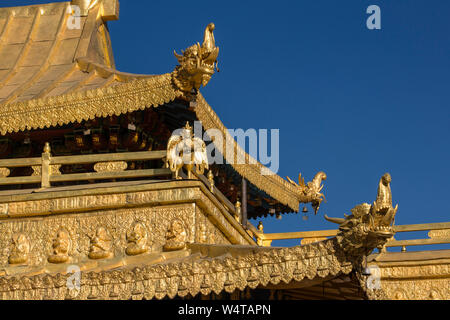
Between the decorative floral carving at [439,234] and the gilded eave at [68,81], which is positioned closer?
the gilded eave at [68,81]

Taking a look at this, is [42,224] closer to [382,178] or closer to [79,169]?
[79,169]

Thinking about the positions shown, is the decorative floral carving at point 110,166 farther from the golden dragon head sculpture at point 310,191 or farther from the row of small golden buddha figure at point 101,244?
the golden dragon head sculpture at point 310,191

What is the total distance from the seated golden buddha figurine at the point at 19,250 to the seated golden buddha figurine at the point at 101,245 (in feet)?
3.05

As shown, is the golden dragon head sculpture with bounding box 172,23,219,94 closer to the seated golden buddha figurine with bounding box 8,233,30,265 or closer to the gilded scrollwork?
the gilded scrollwork

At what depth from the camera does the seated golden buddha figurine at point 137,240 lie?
40.2ft

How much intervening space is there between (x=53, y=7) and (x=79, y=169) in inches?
185

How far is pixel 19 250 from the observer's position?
1267cm

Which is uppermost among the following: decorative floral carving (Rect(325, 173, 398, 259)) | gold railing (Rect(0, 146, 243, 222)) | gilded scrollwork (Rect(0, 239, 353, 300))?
gold railing (Rect(0, 146, 243, 222))

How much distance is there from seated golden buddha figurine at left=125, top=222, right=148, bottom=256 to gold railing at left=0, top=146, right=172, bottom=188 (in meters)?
0.76

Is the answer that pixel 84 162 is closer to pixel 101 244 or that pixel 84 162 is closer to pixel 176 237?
pixel 101 244

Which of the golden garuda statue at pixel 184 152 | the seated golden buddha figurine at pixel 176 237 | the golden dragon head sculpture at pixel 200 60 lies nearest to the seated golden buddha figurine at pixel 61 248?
the seated golden buddha figurine at pixel 176 237

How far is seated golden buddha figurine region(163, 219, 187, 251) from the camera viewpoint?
1212 cm

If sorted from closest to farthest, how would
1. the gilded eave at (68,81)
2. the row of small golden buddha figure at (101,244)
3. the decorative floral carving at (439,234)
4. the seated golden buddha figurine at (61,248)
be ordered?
the row of small golden buddha figure at (101,244)
the seated golden buddha figurine at (61,248)
the gilded eave at (68,81)
the decorative floral carving at (439,234)

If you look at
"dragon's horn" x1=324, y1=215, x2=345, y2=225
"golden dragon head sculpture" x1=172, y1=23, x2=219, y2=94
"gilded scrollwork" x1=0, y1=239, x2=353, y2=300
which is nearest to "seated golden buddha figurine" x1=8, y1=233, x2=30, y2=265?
"gilded scrollwork" x1=0, y1=239, x2=353, y2=300
